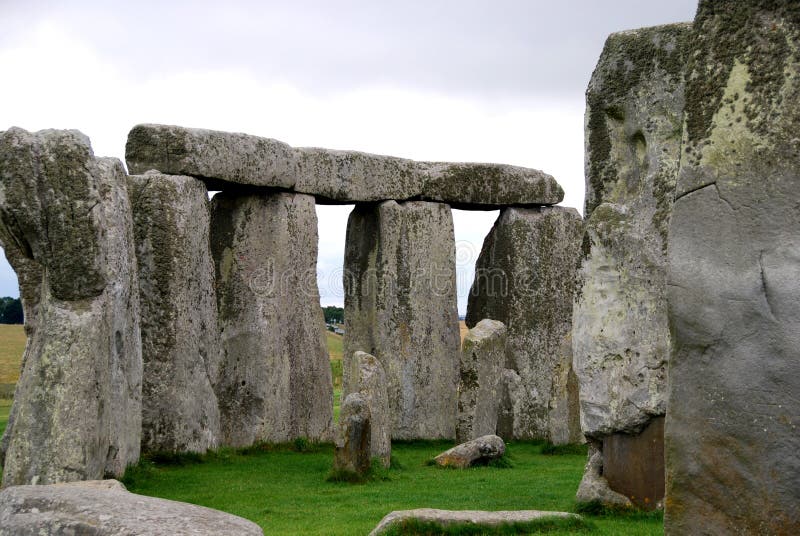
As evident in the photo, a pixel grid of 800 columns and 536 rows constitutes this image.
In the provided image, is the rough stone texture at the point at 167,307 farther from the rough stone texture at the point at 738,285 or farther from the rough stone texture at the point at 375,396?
the rough stone texture at the point at 738,285

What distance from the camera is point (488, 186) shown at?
64.6 ft

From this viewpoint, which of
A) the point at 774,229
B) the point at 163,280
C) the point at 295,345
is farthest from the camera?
the point at 295,345

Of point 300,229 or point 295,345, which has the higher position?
point 300,229

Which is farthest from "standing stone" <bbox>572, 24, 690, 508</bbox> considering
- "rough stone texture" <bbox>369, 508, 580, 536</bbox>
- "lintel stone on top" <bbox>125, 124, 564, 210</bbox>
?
"lintel stone on top" <bbox>125, 124, 564, 210</bbox>

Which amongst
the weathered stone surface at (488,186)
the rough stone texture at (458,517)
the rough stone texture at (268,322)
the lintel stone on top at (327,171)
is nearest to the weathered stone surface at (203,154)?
the lintel stone on top at (327,171)

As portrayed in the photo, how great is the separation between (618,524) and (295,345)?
897 cm

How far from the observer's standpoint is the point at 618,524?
872cm

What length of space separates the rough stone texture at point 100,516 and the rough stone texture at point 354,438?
6.15 m

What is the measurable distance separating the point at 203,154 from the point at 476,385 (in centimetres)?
432

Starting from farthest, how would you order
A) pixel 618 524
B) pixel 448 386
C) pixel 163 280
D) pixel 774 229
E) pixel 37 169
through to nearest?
pixel 448 386
pixel 163 280
pixel 37 169
pixel 618 524
pixel 774 229

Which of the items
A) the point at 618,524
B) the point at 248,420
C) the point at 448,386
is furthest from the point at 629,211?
the point at 448,386

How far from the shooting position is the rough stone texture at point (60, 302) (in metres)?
10.0

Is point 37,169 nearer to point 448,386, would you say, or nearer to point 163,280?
point 163,280

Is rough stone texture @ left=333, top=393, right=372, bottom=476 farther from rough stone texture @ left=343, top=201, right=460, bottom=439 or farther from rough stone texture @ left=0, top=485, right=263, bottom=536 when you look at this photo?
rough stone texture @ left=0, top=485, right=263, bottom=536
